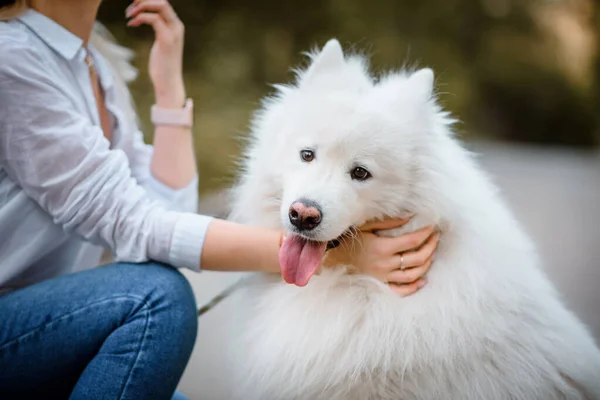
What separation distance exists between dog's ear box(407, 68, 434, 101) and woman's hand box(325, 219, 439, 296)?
25 centimetres

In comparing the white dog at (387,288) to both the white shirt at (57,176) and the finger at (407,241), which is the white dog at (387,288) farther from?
the white shirt at (57,176)

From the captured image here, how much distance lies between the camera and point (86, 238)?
1.22 metres

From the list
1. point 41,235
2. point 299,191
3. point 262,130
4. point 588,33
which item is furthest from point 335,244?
point 588,33

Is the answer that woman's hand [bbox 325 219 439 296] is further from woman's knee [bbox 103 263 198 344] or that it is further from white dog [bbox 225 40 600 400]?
woman's knee [bbox 103 263 198 344]

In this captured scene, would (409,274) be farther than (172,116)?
No

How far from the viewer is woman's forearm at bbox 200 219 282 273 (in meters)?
1.21

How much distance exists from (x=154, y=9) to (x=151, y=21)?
31 mm

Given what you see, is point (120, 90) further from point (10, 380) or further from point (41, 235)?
point (10, 380)

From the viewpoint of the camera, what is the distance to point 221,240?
1.21m

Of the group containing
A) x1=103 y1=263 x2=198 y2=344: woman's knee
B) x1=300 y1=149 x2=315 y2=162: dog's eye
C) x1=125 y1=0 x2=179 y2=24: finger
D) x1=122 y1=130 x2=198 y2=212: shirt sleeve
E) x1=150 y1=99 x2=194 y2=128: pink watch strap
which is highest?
x1=125 y1=0 x2=179 y2=24: finger

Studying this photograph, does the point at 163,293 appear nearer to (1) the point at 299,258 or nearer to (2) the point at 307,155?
(1) the point at 299,258

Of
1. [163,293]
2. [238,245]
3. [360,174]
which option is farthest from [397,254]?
[163,293]

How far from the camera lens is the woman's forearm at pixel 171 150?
4.91 feet

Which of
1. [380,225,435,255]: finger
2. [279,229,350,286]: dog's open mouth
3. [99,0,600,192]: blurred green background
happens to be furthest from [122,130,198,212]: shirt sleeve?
[99,0,600,192]: blurred green background
